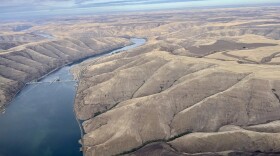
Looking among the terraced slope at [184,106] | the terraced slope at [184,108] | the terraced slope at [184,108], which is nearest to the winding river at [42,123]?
the terraced slope at [184,106]

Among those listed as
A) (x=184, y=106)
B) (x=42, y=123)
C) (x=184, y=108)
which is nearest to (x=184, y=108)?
(x=184, y=108)

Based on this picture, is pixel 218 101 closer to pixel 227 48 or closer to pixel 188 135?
pixel 188 135

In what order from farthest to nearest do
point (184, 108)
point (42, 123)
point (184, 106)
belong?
point (42, 123), point (184, 106), point (184, 108)

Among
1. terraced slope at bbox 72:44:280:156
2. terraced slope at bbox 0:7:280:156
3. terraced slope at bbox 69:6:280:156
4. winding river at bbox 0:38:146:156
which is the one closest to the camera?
terraced slope at bbox 69:6:280:156

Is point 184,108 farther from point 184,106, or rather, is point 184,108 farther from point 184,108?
point 184,106

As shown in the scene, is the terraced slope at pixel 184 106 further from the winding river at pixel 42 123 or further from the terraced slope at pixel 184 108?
the winding river at pixel 42 123

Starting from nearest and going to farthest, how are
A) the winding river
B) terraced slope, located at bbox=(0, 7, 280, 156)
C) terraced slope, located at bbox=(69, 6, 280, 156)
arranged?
terraced slope, located at bbox=(69, 6, 280, 156), terraced slope, located at bbox=(0, 7, 280, 156), the winding river

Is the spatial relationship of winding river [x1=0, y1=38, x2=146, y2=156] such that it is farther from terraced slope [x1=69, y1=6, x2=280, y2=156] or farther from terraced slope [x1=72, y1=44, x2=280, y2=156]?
terraced slope [x1=72, y1=44, x2=280, y2=156]

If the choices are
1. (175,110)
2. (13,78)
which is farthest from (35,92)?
(175,110)

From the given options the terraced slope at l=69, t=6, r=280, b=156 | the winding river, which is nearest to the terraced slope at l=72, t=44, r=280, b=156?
the terraced slope at l=69, t=6, r=280, b=156
